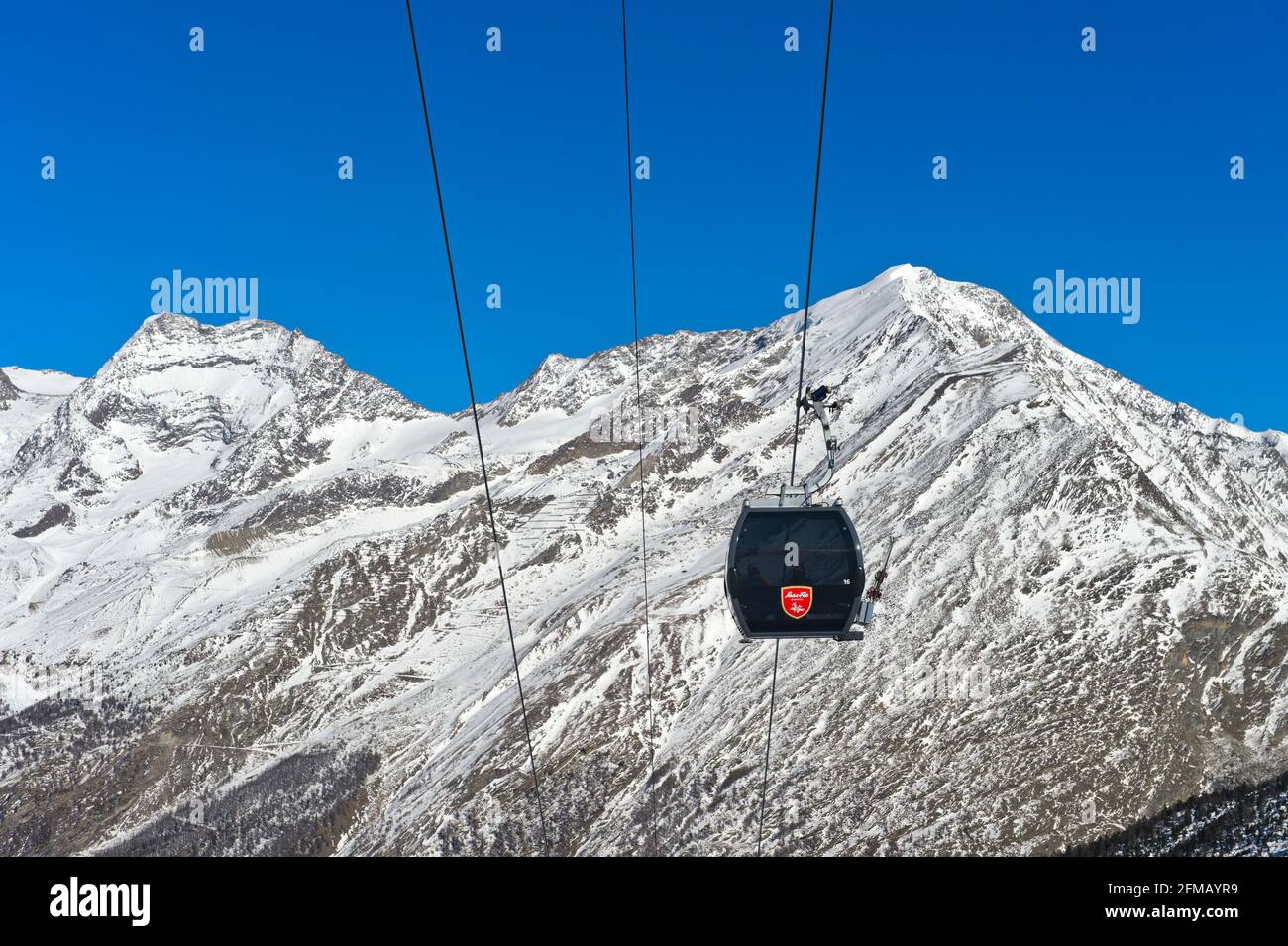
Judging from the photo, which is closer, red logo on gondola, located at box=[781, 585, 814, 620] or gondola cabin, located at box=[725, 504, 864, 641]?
gondola cabin, located at box=[725, 504, 864, 641]

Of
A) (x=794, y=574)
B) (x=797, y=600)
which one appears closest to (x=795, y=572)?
(x=794, y=574)

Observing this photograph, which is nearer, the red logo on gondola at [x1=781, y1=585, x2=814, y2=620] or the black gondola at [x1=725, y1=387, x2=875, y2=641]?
the black gondola at [x1=725, y1=387, x2=875, y2=641]

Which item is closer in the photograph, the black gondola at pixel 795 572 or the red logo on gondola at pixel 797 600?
the black gondola at pixel 795 572

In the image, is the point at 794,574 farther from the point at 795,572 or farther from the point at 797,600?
the point at 797,600

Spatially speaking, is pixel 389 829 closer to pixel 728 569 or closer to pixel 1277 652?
pixel 1277 652

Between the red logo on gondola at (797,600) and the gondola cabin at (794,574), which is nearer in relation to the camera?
the gondola cabin at (794,574)
